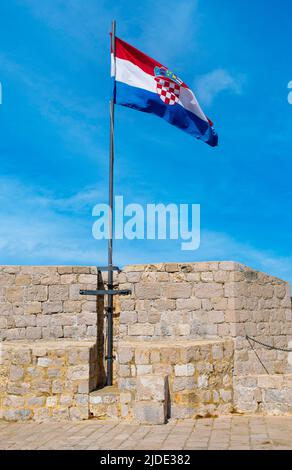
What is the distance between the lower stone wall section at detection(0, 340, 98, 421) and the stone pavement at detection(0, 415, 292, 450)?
9.6 inches

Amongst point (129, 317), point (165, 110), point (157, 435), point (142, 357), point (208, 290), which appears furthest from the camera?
point (165, 110)

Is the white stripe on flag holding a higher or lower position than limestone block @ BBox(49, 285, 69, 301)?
higher

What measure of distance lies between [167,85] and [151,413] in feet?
22.8

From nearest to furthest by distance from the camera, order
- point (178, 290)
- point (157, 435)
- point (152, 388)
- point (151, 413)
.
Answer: point (157, 435), point (151, 413), point (152, 388), point (178, 290)

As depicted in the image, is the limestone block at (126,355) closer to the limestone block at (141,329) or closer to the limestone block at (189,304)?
the limestone block at (141,329)

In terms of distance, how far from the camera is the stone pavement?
268 inches

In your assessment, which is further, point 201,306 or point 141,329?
point 141,329

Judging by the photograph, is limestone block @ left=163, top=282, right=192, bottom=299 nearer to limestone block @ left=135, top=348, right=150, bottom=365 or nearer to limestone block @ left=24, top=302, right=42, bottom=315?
limestone block @ left=135, top=348, right=150, bottom=365

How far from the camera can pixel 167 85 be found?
11.3m

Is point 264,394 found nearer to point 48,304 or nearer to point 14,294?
point 48,304

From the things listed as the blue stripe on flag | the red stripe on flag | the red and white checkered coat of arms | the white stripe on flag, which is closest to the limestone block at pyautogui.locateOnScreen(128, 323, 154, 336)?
the blue stripe on flag

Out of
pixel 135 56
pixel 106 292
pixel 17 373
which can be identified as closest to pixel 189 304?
pixel 106 292

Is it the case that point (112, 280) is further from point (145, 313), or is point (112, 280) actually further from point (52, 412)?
point (52, 412)

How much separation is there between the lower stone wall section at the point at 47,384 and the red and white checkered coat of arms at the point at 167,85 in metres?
5.63
